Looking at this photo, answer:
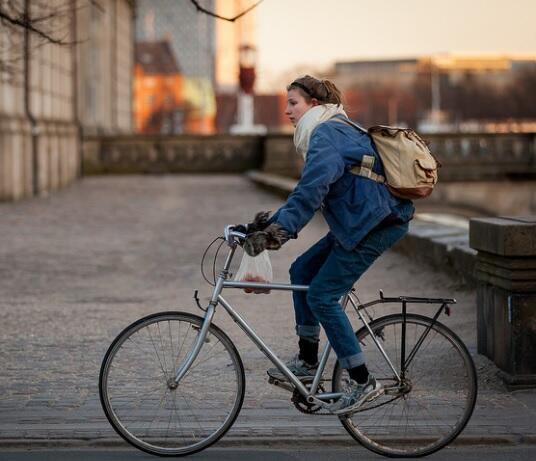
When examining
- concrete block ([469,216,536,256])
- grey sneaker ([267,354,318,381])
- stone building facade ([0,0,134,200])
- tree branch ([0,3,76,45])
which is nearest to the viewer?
grey sneaker ([267,354,318,381])

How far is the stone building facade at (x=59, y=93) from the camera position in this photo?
2678 cm

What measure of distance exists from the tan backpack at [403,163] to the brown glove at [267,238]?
47cm

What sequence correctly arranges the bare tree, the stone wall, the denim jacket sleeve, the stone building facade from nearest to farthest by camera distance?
the denim jacket sleeve, the bare tree, the stone building facade, the stone wall

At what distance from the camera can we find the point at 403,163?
5.31 meters

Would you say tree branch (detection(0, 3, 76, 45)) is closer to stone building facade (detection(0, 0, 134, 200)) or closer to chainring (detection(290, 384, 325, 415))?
stone building facade (detection(0, 0, 134, 200))

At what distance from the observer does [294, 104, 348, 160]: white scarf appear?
530 centimetres

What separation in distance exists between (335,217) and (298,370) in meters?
0.72

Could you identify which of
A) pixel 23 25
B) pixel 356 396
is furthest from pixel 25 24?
pixel 356 396

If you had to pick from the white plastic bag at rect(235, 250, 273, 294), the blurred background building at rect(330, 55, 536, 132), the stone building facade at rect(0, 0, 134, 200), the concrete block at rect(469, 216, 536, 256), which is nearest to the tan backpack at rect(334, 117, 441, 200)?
the white plastic bag at rect(235, 250, 273, 294)

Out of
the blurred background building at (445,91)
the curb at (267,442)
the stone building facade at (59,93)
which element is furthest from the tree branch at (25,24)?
the blurred background building at (445,91)

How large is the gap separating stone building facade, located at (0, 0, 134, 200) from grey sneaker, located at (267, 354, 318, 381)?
10.5 m

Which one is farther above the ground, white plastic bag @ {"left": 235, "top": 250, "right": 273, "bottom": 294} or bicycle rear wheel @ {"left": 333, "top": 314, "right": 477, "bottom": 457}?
white plastic bag @ {"left": 235, "top": 250, "right": 273, "bottom": 294}

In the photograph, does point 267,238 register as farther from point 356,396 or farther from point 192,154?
point 192,154

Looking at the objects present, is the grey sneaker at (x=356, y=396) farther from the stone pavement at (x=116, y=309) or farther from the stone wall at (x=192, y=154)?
the stone wall at (x=192, y=154)
